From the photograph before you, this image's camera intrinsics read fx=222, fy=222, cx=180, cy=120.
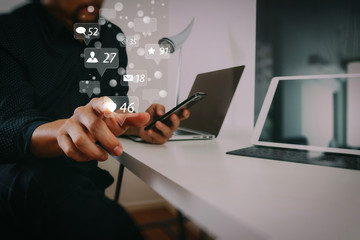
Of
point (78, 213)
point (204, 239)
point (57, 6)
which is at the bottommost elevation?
point (204, 239)

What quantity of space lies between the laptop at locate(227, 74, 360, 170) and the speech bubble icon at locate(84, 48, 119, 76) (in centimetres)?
29

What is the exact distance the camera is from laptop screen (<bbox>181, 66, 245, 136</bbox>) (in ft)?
2.30

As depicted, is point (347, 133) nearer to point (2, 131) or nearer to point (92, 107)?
point (92, 107)

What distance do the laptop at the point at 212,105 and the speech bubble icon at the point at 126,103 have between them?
271 mm

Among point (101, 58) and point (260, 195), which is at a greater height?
point (101, 58)

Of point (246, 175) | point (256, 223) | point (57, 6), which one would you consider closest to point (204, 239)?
point (246, 175)

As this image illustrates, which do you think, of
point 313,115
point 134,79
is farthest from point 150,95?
point 313,115

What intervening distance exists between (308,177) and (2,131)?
Result: 449 mm

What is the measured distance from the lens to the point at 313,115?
0.50 metres

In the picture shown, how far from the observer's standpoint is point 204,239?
708 mm

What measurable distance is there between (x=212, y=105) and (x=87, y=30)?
1.45ft

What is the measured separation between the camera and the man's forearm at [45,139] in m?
0.31

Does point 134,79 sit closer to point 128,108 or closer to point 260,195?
point 128,108

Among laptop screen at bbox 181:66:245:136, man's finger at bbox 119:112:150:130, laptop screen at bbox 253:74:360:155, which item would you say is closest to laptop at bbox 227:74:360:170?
laptop screen at bbox 253:74:360:155
